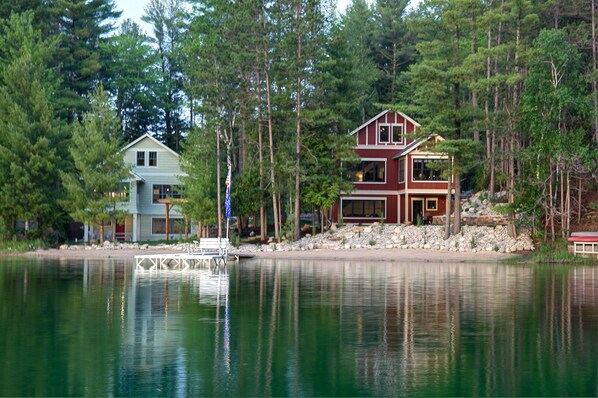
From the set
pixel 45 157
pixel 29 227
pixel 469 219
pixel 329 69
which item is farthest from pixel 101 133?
pixel 469 219

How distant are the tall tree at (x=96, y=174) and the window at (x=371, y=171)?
18809mm

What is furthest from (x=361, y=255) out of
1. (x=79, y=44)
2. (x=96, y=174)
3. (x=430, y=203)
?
(x=79, y=44)

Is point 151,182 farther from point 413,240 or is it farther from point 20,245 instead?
point 413,240

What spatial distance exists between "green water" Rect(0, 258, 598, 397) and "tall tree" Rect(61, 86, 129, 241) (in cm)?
2282

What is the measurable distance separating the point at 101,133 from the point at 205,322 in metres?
37.1

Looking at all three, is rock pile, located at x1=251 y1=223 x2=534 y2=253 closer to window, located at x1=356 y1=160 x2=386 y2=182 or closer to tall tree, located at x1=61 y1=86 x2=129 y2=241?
tall tree, located at x1=61 y1=86 x2=129 y2=241

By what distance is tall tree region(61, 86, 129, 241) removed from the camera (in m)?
50.7

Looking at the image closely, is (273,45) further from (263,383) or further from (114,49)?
(263,383)

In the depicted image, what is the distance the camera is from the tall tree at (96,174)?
50.7m

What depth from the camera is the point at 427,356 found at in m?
13.6

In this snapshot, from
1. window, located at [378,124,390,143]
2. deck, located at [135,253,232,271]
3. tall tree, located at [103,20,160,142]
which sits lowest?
deck, located at [135,253,232,271]

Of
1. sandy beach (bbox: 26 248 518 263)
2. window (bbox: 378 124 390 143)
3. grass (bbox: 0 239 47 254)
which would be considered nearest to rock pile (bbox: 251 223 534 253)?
sandy beach (bbox: 26 248 518 263)

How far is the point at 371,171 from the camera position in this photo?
202 ft

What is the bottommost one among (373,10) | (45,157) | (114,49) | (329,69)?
(45,157)
